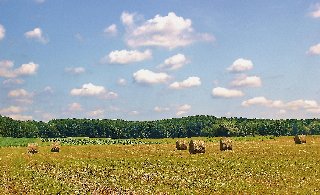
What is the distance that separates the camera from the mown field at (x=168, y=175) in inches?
1043

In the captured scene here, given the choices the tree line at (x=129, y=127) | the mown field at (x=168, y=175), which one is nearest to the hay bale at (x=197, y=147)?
the mown field at (x=168, y=175)

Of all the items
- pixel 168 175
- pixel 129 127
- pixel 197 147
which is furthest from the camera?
pixel 129 127

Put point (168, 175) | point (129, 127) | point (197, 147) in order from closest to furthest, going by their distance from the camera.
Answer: point (168, 175) → point (197, 147) → point (129, 127)

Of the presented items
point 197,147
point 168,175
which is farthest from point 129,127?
point 168,175

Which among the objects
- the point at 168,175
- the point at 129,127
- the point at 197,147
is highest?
the point at 129,127

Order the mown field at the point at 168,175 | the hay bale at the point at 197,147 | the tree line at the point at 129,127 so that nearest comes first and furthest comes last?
1. the mown field at the point at 168,175
2. the hay bale at the point at 197,147
3. the tree line at the point at 129,127

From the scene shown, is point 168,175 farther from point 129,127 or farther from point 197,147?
point 129,127

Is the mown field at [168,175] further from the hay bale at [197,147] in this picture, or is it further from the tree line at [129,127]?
the tree line at [129,127]

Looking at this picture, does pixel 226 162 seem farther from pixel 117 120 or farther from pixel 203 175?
pixel 117 120

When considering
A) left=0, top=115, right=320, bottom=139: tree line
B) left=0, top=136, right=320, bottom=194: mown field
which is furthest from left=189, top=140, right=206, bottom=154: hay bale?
left=0, top=115, right=320, bottom=139: tree line

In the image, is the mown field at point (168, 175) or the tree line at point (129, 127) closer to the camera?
the mown field at point (168, 175)

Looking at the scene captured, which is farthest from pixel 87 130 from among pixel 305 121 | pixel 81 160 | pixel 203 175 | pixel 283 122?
pixel 203 175

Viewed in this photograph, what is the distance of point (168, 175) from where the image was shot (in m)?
31.8

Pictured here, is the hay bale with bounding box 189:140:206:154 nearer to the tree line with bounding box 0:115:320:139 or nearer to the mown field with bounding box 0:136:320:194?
the mown field with bounding box 0:136:320:194
